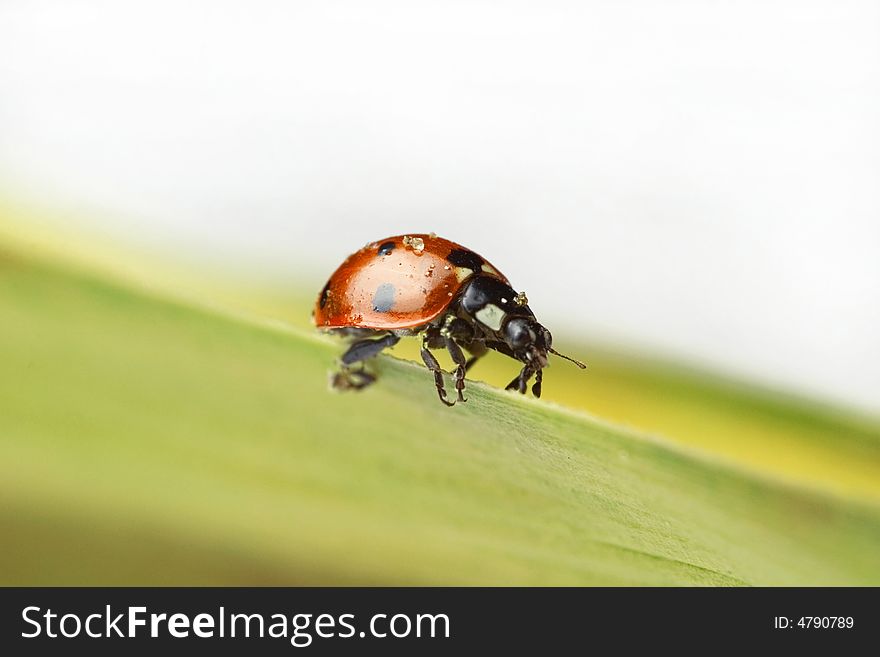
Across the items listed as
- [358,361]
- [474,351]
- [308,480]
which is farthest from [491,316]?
[308,480]

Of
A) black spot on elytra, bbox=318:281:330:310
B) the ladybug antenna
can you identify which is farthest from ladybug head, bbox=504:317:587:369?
black spot on elytra, bbox=318:281:330:310

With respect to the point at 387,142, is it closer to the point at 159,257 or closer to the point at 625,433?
the point at 159,257

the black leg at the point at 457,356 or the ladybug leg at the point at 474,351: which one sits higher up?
the ladybug leg at the point at 474,351

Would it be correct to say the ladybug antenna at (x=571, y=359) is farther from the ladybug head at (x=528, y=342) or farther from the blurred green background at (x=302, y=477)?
the blurred green background at (x=302, y=477)

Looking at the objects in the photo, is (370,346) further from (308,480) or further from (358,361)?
(308,480)

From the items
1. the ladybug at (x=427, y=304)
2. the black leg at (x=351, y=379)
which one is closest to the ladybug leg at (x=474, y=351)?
the ladybug at (x=427, y=304)

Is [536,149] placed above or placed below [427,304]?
above

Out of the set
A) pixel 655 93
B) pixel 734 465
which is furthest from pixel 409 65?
pixel 734 465
